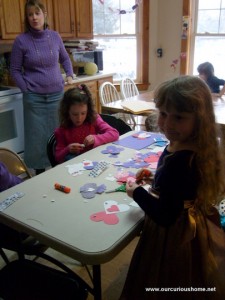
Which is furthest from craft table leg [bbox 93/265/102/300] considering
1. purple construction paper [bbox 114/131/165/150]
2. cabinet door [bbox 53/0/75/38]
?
cabinet door [bbox 53/0/75/38]

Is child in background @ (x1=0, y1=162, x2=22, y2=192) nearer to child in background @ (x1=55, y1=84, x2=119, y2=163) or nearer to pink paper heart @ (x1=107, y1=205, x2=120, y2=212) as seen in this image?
child in background @ (x1=55, y1=84, x2=119, y2=163)

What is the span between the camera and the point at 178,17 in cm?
437

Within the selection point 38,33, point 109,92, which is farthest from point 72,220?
point 109,92

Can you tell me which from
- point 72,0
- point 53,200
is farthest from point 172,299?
point 72,0

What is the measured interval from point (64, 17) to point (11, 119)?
139cm

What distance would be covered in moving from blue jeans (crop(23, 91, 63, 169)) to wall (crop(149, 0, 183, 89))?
201 cm

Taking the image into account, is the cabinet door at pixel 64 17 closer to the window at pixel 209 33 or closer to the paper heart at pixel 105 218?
the window at pixel 209 33

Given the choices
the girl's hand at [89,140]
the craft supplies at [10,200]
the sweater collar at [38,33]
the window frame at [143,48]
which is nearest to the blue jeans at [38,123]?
the sweater collar at [38,33]

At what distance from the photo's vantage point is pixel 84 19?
3.79 meters

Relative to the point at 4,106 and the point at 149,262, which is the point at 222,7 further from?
the point at 149,262

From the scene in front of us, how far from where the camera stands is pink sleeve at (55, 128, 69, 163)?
1880 mm

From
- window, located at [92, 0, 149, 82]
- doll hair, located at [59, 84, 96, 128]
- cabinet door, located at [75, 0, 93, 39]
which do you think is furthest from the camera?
window, located at [92, 0, 149, 82]

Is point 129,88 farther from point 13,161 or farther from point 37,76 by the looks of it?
point 13,161

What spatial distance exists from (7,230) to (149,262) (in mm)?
706
